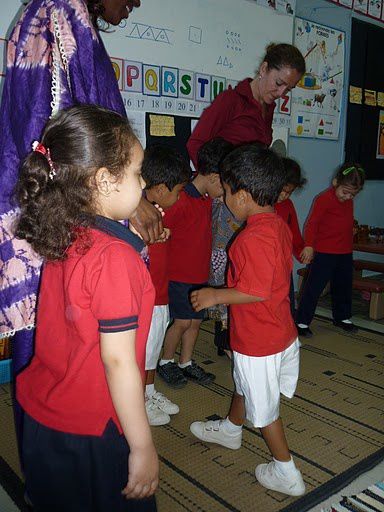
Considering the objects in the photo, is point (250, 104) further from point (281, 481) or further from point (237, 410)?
point (281, 481)

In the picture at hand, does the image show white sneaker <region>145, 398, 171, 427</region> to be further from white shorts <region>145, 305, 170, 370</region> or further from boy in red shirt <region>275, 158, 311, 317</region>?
boy in red shirt <region>275, 158, 311, 317</region>

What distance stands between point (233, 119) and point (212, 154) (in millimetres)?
166

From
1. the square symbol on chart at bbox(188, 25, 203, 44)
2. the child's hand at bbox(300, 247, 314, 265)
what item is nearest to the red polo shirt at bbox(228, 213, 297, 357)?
the child's hand at bbox(300, 247, 314, 265)

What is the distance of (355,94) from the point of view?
13.1 feet

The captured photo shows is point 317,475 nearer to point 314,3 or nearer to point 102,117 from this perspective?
point 102,117

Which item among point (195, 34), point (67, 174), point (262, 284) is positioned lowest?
point (262, 284)

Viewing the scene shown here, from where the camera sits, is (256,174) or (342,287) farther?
(342,287)

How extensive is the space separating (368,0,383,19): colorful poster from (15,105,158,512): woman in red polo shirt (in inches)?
154

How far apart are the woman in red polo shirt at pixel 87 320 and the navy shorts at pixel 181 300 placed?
1.23 meters

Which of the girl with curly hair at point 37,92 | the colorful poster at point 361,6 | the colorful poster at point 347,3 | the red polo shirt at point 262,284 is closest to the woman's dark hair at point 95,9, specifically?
the girl with curly hair at point 37,92

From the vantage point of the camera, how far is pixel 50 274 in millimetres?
880

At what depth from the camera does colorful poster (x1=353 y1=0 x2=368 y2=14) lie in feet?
12.6

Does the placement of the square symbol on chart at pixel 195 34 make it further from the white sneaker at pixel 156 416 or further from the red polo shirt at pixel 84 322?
the red polo shirt at pixel 84 322

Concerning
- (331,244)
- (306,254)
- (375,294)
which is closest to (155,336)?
(306,254)
